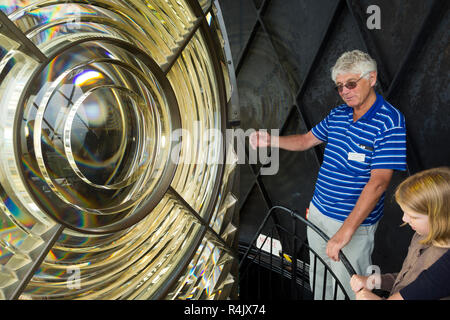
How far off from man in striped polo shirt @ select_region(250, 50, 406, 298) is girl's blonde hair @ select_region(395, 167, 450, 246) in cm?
23

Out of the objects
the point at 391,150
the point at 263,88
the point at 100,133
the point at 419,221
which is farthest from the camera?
the point at 263,88

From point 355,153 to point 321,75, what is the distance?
2.61ft

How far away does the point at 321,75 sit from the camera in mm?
1930

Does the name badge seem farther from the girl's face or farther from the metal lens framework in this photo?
the metal lens framework

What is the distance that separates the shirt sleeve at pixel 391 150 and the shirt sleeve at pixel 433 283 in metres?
0.39

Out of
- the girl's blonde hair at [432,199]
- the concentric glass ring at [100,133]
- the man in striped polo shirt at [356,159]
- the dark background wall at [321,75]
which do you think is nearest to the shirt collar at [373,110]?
the man in striped polo shirt at [356,159]

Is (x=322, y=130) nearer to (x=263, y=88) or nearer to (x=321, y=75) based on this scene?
(x=321, y=75)

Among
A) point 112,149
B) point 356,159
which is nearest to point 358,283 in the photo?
point 356,159

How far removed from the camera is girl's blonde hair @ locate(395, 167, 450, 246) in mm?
887

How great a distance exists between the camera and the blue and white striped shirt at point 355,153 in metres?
1.18

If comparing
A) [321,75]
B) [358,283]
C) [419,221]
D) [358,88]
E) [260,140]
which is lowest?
[358,283]

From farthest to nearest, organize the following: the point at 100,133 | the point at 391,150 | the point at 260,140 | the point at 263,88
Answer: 1. the point at 263,88
2. the point at 260,140
3. the point at 391,150
4. the point at 100,133
